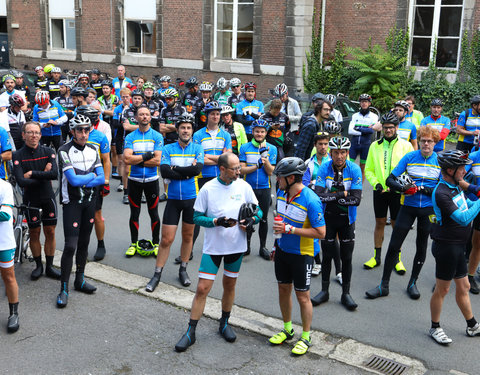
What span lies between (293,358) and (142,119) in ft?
14.0

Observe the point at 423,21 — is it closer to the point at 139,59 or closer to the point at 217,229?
the point at 139,59

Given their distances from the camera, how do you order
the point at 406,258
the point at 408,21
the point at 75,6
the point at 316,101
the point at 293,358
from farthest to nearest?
the point at 75,6 < the point at 408,21 < the point at 316,101 < the point at 406,258 < the point at 293,358

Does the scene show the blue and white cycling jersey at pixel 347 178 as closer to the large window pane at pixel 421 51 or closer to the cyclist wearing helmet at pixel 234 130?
the cyclist wearing helmet at pixel 234 130

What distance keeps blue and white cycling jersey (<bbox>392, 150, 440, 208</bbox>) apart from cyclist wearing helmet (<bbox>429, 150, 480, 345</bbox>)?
115 cm

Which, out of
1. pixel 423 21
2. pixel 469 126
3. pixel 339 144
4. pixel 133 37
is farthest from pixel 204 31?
pixel 339 144

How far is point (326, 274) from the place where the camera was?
7082mm

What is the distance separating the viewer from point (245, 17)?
2295 cm

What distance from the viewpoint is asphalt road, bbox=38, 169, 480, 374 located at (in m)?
5.96

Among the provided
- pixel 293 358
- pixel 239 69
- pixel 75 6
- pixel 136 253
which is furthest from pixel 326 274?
pixel 75 6

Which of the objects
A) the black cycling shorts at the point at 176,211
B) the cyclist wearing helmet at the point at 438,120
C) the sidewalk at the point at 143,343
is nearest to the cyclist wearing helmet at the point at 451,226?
the sidewalk at the point at 143,343

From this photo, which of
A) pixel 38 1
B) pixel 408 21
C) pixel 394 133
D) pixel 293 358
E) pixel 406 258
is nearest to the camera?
pixel 293 358

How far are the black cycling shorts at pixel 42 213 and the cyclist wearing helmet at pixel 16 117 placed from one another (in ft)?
14.6

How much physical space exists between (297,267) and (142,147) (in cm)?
368

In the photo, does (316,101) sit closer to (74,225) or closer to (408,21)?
(74,225)
